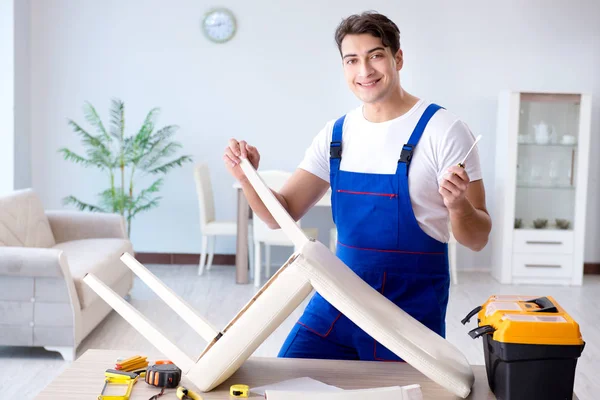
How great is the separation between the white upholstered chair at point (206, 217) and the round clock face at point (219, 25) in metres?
1.12

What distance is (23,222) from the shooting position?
4594 mm

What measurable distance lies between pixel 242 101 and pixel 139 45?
3.24ft

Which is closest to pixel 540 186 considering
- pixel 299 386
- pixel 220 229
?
pixel 220 229

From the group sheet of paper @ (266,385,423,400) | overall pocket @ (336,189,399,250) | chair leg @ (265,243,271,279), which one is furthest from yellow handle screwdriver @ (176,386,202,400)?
chair leg @ (265,243,271,279)

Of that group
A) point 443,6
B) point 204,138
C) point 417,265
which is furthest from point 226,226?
point 417,265

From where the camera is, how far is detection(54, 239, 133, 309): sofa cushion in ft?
13.1

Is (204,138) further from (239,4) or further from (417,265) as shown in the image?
(417,265)

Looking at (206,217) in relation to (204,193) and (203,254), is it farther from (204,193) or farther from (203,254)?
(203,254)

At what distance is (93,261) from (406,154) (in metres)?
2.86

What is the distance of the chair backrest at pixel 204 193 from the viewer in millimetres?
5844

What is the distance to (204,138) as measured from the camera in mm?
6484

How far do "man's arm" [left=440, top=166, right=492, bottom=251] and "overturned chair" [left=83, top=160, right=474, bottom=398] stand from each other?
0.89 ft

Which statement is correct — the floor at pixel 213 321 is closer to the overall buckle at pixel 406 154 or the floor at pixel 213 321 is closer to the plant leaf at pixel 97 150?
the plant leaf at pixel 97 150

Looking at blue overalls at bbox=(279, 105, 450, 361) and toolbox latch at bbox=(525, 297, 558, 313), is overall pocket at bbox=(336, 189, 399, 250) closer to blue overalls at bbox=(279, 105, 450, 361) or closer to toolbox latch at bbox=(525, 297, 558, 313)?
blue overalls at bbox=(279, 105, 450, 361)
